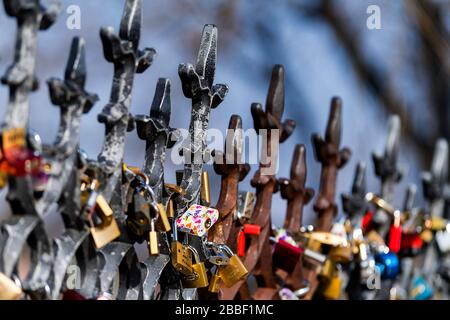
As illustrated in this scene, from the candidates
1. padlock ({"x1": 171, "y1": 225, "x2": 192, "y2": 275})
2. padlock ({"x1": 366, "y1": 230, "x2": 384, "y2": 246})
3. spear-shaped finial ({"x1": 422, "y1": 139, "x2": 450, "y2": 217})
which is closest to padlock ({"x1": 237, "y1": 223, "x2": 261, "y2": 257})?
padlock ({"x1": 171, "y1": 225, "x2": 192, "y2": 275})

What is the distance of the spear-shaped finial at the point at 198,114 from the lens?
219 centimetres

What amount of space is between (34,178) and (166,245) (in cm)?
41

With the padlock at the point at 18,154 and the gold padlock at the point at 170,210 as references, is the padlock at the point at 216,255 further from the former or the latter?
the padlock at the point at 18,154

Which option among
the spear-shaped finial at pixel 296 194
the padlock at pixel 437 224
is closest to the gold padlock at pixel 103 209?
the spear-shaped finial at pixel 296 194

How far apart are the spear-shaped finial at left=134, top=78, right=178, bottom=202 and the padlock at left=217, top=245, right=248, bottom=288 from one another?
19 centimetres

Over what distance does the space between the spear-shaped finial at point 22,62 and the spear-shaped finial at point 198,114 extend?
0.48m

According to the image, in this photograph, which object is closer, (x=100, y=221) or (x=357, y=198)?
(x=100, y=221)

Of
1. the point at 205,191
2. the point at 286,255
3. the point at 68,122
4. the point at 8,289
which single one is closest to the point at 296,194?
the point at 286,255

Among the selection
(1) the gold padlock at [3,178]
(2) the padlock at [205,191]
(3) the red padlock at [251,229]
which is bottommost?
(3) the red padlock at [251,229]

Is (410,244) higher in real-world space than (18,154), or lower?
lower

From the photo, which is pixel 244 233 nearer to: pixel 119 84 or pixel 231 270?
pixel 231 270

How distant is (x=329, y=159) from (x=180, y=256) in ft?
2.67

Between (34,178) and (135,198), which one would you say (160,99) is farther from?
(34,178)

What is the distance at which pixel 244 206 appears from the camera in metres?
2.36
